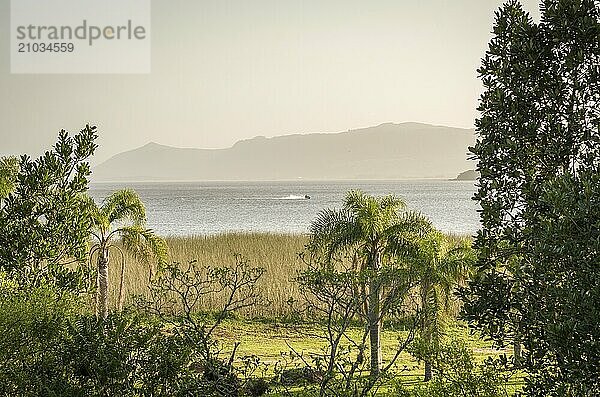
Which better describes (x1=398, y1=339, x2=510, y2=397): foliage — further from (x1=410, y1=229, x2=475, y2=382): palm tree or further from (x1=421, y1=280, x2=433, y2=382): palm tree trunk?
(x1=410, y1=229, x2=475, y2=382): palm tree

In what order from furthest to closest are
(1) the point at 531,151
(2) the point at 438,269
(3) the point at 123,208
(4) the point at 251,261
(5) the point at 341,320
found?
(4) the point at 251,261 < (3) the point at 123,208 < (2) the point at 438,269 < (5) the point at 341,320 < (1) the point at 531,151

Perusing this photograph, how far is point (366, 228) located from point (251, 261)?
606cm

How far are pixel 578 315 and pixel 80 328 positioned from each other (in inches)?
105

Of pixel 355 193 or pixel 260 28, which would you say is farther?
pixel 260 28

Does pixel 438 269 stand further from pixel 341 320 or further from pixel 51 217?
pixel 51 217

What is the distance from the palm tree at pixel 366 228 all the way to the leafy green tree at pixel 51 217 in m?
3.01

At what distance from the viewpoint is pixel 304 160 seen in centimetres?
12075

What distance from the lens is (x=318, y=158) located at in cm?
12062

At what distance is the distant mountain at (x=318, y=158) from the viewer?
110500mm

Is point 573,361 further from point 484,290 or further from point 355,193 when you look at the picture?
point 355,193

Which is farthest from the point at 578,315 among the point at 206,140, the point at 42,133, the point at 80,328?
the point at 206,140

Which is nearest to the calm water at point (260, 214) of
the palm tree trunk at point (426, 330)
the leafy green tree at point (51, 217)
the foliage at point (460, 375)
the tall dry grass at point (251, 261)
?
Result: the tall dry grass at point (251, 261)

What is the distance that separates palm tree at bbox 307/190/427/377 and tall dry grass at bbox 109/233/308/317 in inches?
68.8

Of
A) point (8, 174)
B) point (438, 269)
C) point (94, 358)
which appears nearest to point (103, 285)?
point (8, 174)
